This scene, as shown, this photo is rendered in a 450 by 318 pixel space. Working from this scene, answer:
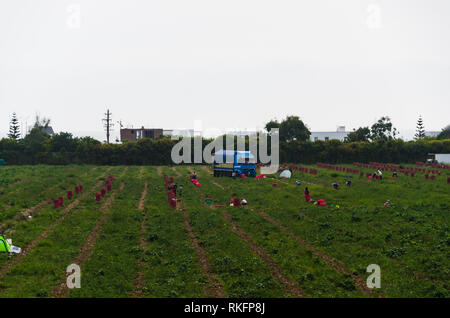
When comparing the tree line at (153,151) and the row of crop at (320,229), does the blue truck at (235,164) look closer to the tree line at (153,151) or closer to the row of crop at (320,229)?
the row of crop at (320,229)

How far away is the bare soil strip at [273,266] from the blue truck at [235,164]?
Answer: 2297cm

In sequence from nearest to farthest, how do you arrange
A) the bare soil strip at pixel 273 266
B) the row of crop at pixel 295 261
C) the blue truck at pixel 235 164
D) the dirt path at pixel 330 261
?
the bare soil strip at pixel 273 266, the row of crop at pixel 295 261, the dirt path at pixel 330 261, the blue truck at pixel 235 164

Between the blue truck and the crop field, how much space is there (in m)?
15.5

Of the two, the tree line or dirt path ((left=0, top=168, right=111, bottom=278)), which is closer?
dirt path ((left=0, top=168, right=111, bottom=278))

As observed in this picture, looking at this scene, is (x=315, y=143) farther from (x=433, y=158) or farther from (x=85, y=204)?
(x=85, y=204)

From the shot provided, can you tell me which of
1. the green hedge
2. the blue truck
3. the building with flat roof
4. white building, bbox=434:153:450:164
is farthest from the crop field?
the building with flat roof

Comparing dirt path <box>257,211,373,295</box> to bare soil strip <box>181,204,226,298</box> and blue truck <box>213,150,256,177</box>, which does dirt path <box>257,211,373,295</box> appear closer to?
bare soil strip <box>181,204,226,298</box>

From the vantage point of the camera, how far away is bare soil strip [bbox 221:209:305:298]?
10.3 m

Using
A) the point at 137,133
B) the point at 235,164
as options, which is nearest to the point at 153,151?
the point at 235,164

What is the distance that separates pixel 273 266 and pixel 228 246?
2.53m

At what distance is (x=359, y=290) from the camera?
10.4 m

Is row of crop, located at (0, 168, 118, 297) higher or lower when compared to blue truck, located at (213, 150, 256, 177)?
lower

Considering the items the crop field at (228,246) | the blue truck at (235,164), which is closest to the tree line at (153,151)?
the blue truck at (235,164)

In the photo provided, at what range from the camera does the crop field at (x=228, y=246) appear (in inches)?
415
